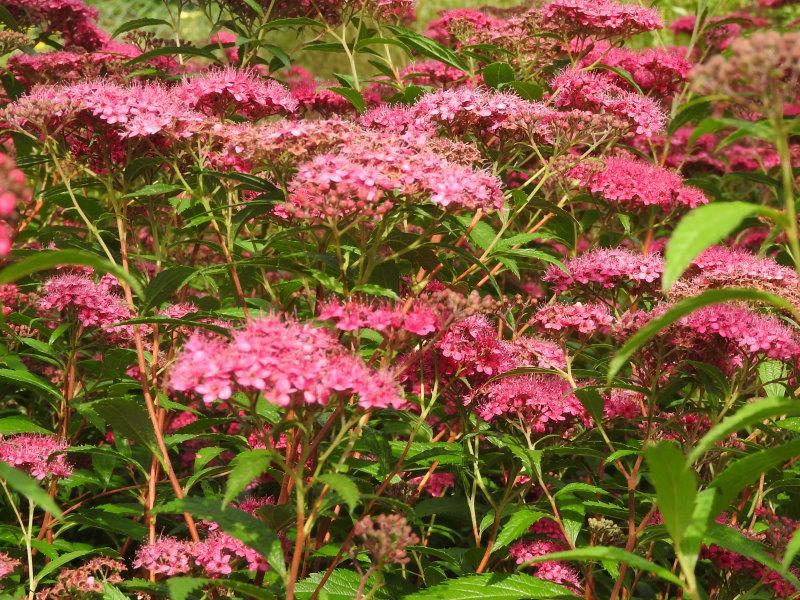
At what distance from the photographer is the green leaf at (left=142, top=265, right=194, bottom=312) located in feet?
9.25

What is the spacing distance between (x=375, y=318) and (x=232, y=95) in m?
1.23

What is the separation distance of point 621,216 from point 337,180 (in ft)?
5.54

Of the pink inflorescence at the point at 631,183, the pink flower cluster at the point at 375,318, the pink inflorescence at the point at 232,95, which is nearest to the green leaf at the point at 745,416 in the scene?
the pink flower cluster at the point at 375,318

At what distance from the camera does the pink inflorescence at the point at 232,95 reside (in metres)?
3.10

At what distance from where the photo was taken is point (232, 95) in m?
3.15

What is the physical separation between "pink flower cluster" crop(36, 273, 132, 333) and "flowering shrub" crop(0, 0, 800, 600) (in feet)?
0.03

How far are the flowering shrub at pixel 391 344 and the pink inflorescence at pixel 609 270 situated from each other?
0.01 metres

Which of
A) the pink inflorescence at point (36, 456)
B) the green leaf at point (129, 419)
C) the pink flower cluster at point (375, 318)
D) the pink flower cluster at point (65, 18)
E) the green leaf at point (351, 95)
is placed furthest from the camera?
the pink flower cluster at point (65, 18)

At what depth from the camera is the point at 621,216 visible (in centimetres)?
370

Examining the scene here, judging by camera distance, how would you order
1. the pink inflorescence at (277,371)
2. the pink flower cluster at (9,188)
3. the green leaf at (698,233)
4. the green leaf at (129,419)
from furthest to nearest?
the green leaf at (129,419) → the pink inflorescence at (277,371) → the pink flower cluster at (9,188) → the green leaf at (698,233)

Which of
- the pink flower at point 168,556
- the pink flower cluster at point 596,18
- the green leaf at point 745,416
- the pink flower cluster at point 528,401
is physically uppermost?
the pink flower cluster at point 596,18

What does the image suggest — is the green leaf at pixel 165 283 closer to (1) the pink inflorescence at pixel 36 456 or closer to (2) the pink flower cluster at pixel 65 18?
(1) the pink inflorescence at pixel 36 456

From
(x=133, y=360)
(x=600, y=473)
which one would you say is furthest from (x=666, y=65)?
(x=133, y=360)

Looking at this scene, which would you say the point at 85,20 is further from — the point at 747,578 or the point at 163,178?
the point at 747,578
